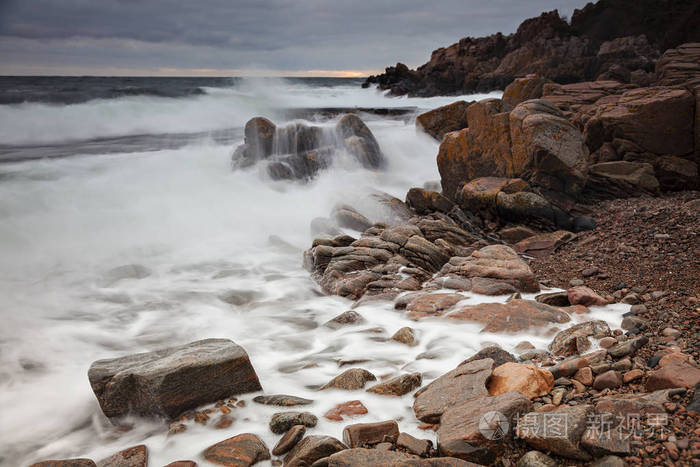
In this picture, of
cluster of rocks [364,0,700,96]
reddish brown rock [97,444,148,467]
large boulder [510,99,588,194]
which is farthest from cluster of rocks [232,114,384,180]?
cluster of rocks [364,0,700,96]

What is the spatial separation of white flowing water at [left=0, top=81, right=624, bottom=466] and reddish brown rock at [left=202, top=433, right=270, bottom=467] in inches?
4.2

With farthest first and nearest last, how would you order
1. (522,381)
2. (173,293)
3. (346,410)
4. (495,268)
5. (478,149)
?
(478,149), (173,293), (495,268), (346,410), (522,381)

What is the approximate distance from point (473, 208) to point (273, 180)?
6.01 meters

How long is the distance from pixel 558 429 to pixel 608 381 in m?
0.73

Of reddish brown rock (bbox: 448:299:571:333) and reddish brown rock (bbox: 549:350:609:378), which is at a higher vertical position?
reddish brown rock (bbox: 549:350:609:378)

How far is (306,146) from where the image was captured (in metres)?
13.5

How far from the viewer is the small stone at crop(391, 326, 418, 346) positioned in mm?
4328

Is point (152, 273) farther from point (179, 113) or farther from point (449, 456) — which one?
point (179, 113)

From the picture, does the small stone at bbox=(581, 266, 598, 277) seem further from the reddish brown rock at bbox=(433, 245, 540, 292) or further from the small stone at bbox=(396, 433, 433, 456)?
the small stone at bbox=(396, 433, 433, 456)

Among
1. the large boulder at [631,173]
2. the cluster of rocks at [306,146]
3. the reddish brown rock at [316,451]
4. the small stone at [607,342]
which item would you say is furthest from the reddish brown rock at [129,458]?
the cluster of rocks at [306,146]

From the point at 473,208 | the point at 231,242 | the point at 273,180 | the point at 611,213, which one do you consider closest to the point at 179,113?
the point at 273,180

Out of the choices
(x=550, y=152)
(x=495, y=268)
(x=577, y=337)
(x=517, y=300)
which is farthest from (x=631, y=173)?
(x=577, y=337)

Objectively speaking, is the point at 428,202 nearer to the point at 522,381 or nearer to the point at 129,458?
the point at 522,381

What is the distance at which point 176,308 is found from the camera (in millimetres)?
5969
